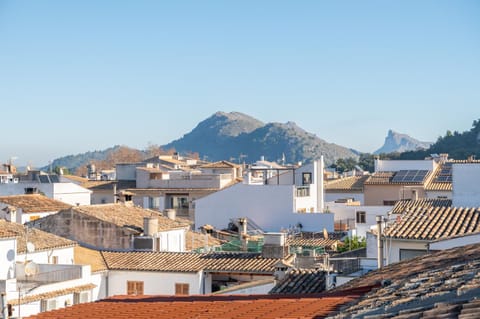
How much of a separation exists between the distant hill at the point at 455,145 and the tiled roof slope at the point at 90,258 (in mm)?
69981

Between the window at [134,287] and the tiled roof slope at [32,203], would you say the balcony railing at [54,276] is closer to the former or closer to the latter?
the window at [134,287]

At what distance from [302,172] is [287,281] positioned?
30.3 meters

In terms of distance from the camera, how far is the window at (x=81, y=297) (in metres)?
23.8


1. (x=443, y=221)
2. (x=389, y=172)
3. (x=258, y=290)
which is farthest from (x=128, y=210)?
(x=389, y=172)

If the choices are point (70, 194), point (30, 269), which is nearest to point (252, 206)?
point (70, 194)

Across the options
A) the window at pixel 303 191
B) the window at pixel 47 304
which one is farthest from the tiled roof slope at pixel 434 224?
the window at pixel 303 191

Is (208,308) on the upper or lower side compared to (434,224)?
lower

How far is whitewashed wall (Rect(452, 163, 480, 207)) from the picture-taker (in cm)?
3234

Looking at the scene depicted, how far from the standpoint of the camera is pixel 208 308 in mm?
8203

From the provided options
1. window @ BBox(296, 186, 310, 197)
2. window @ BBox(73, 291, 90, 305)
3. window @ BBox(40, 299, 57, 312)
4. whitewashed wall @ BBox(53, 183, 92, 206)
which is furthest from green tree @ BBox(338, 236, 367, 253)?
whitewashed wall @ BBox(53, 183, 92, 206)

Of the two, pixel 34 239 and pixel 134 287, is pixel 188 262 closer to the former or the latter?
pixel 134 287

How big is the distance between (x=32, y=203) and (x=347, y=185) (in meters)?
28.6

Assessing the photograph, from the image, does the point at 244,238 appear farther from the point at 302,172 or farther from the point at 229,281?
the point at 302,172

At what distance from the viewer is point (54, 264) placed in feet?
81.7
